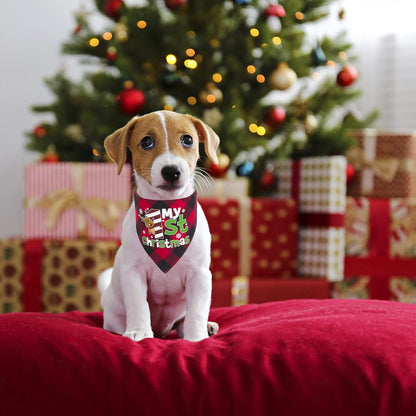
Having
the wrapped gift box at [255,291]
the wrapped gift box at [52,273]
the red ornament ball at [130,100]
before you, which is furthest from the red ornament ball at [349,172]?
the wrapped gift box at [52,273]

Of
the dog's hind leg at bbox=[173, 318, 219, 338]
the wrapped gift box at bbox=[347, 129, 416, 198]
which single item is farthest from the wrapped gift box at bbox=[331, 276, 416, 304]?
the dog's hind leg at bbox=[173, 318, 219, 338]

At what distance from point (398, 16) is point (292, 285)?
1.82 metres

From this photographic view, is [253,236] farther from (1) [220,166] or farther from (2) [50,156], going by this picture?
(2) [50,156]

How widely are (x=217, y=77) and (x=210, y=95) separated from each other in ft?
0.34

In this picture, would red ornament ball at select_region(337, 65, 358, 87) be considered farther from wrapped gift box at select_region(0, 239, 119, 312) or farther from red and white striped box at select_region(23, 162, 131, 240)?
wrapped gift box at select_region(0, 239, 119, 312)

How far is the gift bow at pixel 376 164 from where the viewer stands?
2.02 m

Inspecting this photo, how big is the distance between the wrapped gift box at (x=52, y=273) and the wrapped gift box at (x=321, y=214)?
0.66 m

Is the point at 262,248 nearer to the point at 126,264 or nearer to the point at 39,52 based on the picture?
the point at 126,264

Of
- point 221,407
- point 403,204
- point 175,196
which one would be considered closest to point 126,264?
point 175,196

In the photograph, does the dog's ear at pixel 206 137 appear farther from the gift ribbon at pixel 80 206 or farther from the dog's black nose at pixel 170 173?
the gift ribbon at pixel 80 206

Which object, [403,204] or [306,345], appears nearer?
[306,345]

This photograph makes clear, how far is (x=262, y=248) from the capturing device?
5.90ft

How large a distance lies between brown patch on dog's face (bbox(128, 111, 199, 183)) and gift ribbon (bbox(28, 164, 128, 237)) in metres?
0.78

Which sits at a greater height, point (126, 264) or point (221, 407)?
point (126, 264)
